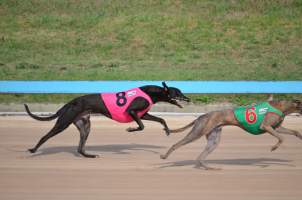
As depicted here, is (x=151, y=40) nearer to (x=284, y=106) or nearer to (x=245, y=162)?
(x=245, y=162)

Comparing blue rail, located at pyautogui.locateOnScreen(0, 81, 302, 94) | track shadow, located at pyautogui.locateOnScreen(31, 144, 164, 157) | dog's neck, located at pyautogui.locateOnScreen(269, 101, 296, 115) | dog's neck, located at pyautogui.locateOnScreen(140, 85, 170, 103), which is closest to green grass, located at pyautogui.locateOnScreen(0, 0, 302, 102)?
blue rail, located at pyautogui.locateOnScreen(0, 81, 302, 94)

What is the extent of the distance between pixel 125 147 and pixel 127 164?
1685mm

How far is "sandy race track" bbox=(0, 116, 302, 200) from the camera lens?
27.6ft

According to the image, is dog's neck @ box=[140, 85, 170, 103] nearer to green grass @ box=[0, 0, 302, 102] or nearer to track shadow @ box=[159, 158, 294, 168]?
track shadow @ box=[159, 158, 294, 168]

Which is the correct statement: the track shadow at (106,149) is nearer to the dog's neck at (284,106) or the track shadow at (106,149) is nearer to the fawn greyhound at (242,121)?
the fawn greyhound at (242,121)

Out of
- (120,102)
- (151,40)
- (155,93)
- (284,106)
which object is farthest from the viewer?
(151,40)

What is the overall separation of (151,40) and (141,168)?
19.9m

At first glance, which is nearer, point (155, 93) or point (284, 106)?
point (284, 106)

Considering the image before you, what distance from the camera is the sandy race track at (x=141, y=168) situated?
840cm

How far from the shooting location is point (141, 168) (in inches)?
393

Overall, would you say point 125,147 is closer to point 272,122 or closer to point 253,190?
point 272,122

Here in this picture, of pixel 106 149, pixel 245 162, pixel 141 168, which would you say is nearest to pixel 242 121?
pixel 245 162

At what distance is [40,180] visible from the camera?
9133mm

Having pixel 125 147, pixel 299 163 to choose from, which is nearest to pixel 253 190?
pixel 299 163
